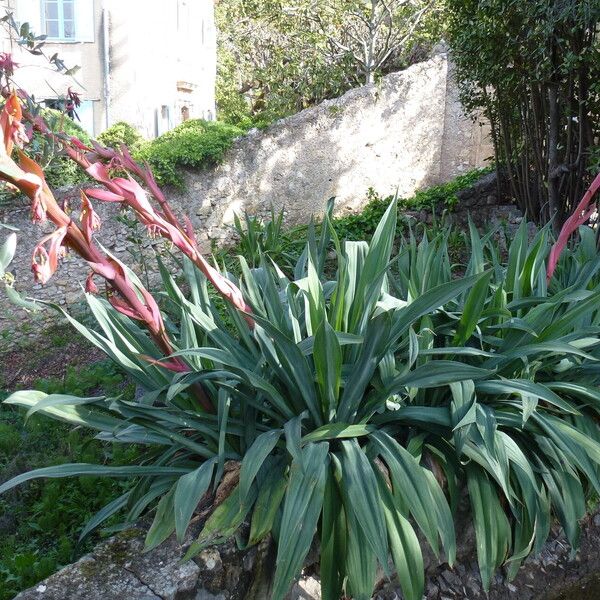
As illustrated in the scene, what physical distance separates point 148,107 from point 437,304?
13898 millimetres

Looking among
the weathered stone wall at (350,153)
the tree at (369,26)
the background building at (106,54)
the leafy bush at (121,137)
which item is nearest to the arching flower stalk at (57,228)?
the weathered stone wall at (350,153)

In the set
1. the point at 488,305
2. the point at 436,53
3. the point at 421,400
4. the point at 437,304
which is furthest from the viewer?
the point at 436,53

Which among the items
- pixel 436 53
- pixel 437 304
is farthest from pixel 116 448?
pixel 436 53

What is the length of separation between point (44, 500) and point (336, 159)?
25.7ft

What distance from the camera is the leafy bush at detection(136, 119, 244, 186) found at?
29.7 feet

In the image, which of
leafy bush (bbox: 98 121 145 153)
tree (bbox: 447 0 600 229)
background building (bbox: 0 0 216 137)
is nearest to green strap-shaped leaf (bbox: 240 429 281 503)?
tree (bbox: 447 0 600 229)

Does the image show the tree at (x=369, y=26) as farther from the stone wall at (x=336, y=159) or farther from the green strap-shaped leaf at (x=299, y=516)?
the green strap-shaped leaf at (x=299, y=516)

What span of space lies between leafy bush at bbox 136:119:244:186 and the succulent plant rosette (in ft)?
20.5

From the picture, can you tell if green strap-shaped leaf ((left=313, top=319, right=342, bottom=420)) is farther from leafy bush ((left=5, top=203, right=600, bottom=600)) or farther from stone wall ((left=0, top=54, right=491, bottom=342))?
stone wall ((left=0, top=54, right=491, bottom=342))

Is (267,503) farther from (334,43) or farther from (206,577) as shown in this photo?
(334,43)

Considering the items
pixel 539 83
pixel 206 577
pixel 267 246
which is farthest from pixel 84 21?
pixel 206 577

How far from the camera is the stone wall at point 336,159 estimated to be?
30.9 feet

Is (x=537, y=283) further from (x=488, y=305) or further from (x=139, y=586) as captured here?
(x=139, y=586)

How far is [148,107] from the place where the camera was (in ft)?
50.2
